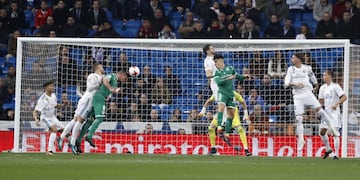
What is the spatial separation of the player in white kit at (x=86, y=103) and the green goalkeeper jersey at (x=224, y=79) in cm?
286

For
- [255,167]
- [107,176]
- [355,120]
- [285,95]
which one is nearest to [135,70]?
[285,95]

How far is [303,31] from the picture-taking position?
1080 inches

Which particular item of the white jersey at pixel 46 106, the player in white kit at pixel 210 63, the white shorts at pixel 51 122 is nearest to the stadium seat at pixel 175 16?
the player in white kit at pixel 210 63

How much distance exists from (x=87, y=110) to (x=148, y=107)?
2673mm

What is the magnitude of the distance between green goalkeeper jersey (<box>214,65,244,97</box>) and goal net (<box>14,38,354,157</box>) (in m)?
2.56

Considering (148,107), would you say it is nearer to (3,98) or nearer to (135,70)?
(135,70)

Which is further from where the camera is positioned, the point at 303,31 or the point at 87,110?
the point at 303,31

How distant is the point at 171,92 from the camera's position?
26.0 m

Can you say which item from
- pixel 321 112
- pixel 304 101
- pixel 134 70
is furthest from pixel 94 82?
pixel 321 112

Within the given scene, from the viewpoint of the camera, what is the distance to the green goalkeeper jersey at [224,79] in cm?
2189

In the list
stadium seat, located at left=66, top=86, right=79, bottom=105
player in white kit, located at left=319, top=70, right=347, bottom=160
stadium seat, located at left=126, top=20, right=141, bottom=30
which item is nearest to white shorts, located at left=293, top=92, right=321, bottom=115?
player in white kit, located at left=319, top=70, right=347, bottom=160

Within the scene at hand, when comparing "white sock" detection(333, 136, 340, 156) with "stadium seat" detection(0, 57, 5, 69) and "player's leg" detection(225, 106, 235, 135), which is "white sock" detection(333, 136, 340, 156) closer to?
"player's leg" detection(225, 106, 235, 135)

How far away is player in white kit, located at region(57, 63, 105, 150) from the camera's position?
2319cm

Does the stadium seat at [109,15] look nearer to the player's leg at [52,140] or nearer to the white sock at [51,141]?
the player's leg at [52,140]
